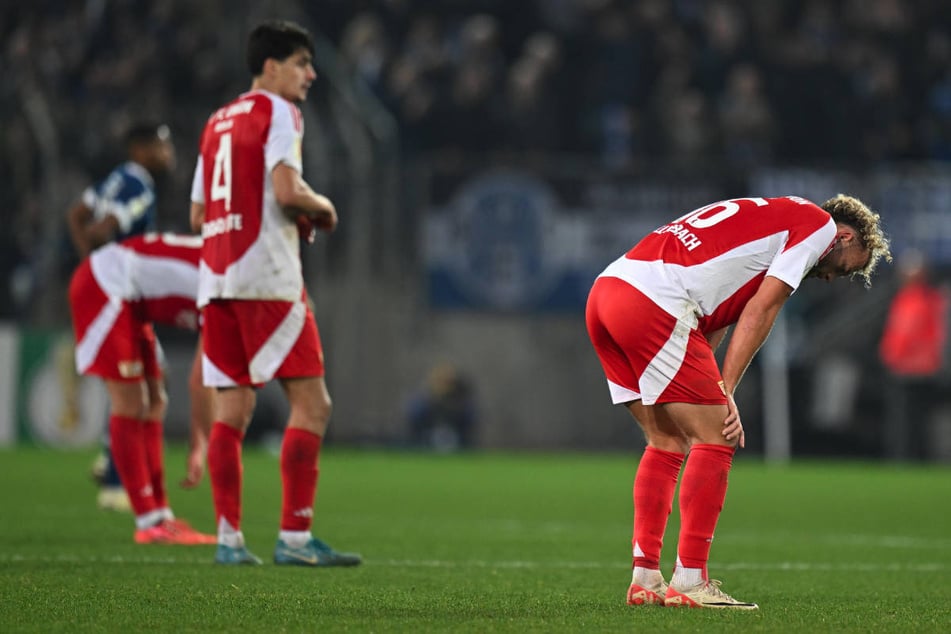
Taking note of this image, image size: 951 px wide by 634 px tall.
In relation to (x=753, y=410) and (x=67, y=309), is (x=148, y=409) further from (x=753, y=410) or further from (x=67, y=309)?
(x=753, y=410)

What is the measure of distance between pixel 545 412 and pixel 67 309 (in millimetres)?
5248

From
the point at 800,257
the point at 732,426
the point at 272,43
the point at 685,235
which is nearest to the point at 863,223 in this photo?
the point at 800,257

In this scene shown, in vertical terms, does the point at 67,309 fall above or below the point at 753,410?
above

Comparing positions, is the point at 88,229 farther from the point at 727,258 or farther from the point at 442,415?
the point at 442,415

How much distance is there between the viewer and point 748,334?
5082 mm

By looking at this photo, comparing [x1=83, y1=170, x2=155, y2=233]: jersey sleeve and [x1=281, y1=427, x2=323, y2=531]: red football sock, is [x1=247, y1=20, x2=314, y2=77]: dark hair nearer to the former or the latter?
[x1=281, y1=427, x2=323, y2=531]: red football sock

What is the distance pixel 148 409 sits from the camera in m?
7.88

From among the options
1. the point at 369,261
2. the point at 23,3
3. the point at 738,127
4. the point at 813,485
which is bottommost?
the point at 813,485

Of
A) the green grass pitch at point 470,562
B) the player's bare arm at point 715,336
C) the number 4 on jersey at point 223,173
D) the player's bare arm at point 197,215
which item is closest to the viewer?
the green grass pitch at point 470,562

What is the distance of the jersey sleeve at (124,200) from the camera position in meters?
8.14

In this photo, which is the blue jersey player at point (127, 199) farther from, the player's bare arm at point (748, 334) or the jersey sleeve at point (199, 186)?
the player's bare arm at point (748, 334)

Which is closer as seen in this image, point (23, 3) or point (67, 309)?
point (67, 309)

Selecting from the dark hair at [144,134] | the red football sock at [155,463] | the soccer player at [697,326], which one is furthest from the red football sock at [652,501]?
the dark hair at [144,134]

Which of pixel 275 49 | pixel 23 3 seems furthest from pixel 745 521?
pixel 23 3
